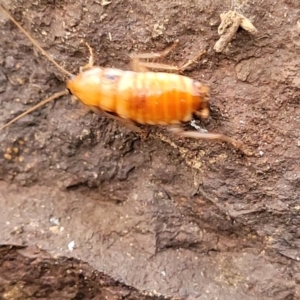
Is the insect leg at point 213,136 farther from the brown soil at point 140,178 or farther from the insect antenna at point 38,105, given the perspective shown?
the insect antenna at point 38,105

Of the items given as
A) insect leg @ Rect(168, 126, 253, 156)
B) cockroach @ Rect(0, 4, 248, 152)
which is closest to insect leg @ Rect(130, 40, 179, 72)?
cockroach @ Rect(0, 4, 248, 152)

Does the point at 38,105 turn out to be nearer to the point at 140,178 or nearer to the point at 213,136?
the point at 140,178

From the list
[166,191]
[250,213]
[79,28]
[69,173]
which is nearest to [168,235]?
[166,191]

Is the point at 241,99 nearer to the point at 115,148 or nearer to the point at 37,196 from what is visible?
the point at 115,148

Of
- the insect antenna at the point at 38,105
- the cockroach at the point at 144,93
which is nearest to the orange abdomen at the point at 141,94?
the cockroach at the point at 144,93

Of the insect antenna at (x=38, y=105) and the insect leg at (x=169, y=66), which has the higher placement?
the insect leg at (x=169, y=66)

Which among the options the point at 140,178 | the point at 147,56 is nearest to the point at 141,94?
the point at 147,56
